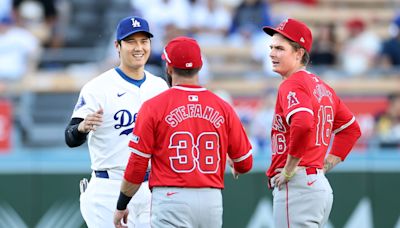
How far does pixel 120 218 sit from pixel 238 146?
0.96 metres

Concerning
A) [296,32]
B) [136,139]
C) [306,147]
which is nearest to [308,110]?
[306,147]

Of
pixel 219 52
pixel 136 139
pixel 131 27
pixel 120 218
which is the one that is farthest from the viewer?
pixel 219 52

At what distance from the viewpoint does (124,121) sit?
7258mm

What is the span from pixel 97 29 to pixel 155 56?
352 cm

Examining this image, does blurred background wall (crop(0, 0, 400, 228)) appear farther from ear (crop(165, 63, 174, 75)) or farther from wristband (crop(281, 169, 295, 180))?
ear (crop(165, 63, 174, 75))

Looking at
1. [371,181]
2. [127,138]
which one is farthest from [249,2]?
[127,138]

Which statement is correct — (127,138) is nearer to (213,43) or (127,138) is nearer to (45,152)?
(45,152)

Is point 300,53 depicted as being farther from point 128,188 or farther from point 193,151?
point 128,188

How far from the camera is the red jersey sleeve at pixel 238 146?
6562 millimetres

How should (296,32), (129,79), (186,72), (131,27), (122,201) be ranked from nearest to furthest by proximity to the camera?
(186,72)
(122,201)
(296,32)
(131,27)
(129,79)

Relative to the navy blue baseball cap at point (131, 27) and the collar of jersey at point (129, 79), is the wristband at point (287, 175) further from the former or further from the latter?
the navy blue baseball cap at point (131, 27)

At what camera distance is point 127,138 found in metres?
7.26

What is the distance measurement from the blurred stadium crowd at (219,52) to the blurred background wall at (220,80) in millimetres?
17

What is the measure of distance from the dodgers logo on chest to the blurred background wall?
11.8 feet
